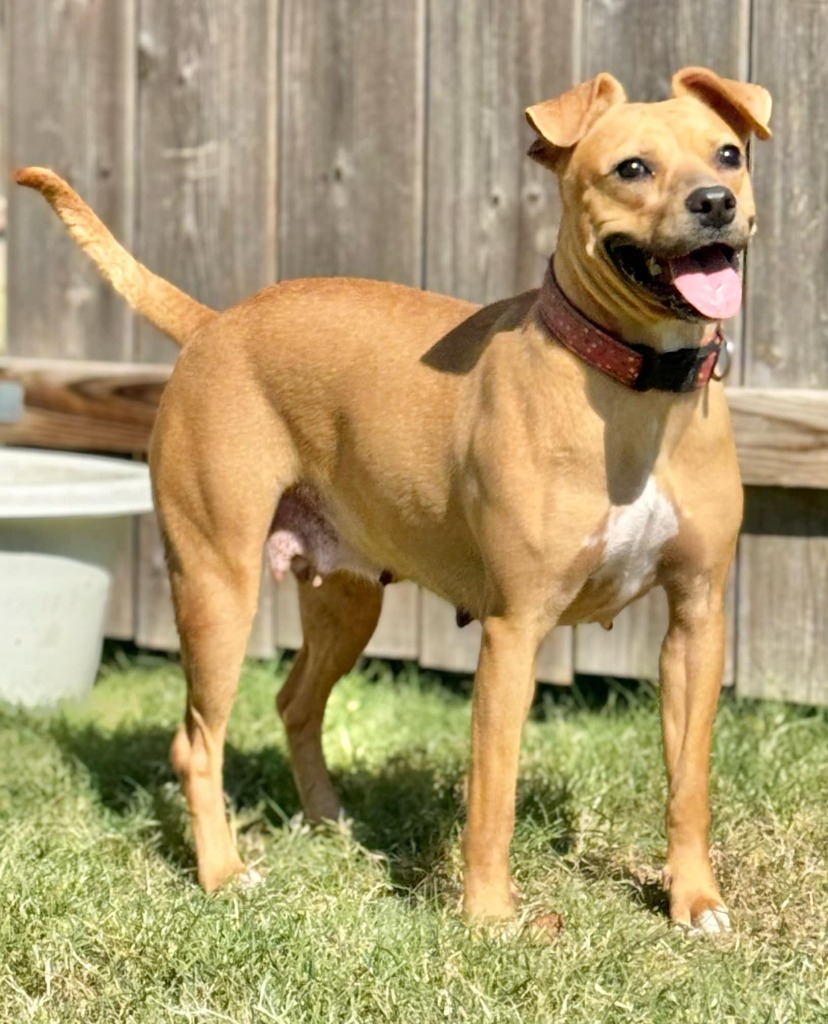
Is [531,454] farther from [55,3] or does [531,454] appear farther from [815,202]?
[55,3]

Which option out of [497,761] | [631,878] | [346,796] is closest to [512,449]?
[497,761]

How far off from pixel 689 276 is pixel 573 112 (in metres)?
0.50

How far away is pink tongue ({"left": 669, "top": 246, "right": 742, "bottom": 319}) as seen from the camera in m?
3.49

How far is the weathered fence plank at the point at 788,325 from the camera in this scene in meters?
5.08

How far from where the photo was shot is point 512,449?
3.79 meters

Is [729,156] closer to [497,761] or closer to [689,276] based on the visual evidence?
[689,276]

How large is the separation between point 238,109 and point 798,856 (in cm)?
316

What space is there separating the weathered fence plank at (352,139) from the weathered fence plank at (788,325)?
1.12m

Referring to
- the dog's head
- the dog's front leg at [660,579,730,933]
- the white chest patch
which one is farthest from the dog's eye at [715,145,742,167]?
the dog's front leg at [660,579,730,933]

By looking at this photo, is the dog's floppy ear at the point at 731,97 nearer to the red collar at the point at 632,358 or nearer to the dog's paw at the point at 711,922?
the red collar at the point at 632,358

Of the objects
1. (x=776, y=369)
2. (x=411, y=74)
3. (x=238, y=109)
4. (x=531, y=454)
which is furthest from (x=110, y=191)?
(x=531, y=454)

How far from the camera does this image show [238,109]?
19.3ft

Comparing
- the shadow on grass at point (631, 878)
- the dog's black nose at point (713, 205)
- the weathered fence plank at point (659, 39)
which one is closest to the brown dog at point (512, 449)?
the dog's black nose at point (713, 205)

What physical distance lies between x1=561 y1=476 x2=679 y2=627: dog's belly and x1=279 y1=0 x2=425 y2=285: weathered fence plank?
1995 millimetres
